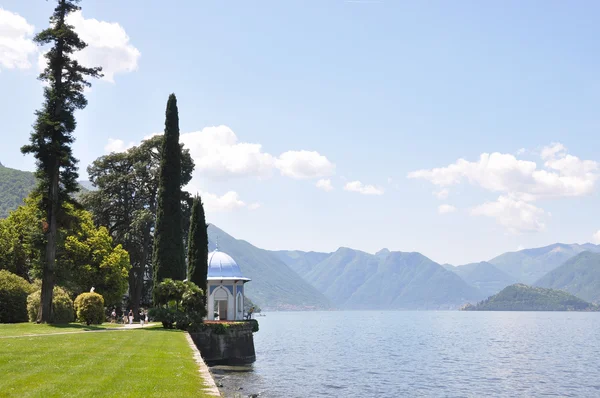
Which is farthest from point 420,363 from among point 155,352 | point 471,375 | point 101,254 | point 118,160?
point 118,160

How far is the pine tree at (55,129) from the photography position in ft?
134

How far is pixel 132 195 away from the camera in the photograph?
216 feet

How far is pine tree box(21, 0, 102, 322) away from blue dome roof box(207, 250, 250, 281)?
1754 cm

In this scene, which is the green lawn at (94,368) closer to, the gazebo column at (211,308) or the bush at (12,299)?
the bush at (12,299)

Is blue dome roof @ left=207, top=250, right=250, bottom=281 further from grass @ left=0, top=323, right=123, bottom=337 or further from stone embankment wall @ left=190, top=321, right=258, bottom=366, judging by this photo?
grass @ left=0, top=323, right=123, bottom=337

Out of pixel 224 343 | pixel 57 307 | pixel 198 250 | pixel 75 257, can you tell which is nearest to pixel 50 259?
pixel 57 307

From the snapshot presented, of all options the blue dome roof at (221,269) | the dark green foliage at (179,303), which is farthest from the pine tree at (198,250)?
the dark green foliage at (179,303)

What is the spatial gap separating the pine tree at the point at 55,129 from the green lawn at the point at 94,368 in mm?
12681

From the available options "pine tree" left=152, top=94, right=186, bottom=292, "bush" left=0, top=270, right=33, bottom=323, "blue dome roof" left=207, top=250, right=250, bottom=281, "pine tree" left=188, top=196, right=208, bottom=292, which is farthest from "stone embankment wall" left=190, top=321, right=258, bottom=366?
"bush" left=0, top=270, right=33, bottom=323

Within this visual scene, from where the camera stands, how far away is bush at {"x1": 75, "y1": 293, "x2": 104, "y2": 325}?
139 feet

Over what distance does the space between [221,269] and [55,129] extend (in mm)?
21547

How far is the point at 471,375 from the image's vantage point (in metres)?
45.9

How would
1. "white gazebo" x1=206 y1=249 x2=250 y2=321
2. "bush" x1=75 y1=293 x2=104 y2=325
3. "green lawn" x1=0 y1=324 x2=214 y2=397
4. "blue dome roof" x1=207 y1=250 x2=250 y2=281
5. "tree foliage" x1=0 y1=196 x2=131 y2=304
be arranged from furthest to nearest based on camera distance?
"blue dome roof" x1=207 y1=250 x2=250 y2=281 → "white gazebo" x1=206 y1=249 x2=250 y2=321 → "tree foliage" x1=0 y1=196 x2=131 y2=304 → "bush" x1=75 y1=293 x2=104 y2=325 → "green lawn" x1=0 y1=324 x2=214 y2=397

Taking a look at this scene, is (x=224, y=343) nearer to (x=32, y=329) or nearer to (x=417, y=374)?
(x=32, y=329)
